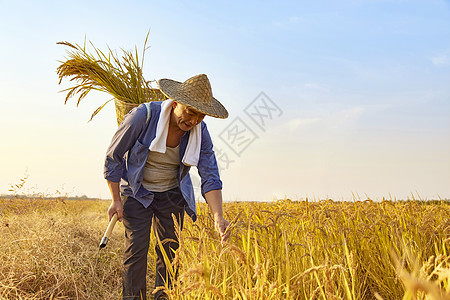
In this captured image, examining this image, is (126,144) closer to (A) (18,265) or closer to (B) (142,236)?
(B) (142,236)

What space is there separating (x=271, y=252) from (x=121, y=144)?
1.44 m

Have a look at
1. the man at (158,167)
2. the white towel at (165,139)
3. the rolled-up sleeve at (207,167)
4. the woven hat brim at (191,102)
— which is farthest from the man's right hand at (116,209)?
the woven hat brim at (191,102)

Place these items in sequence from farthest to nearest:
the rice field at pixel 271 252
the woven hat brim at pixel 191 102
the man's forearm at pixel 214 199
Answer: the man's forearm at pixel 214 199, the woven hat brim at pixel 191 102, the rice field at pixel 271 252

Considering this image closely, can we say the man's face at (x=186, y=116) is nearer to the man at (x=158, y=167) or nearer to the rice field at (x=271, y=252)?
the man at (x=158, y=167)

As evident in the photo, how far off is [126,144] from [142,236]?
2.51 feet

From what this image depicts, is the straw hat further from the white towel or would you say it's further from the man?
the white towel

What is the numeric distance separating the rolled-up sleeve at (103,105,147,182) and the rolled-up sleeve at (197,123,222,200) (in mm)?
527

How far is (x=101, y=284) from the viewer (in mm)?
3627

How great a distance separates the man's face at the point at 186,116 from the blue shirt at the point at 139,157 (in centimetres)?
25

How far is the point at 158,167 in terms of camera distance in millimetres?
2912

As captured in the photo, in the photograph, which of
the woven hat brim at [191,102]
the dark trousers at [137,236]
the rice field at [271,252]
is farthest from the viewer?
the dark trousers at [137,236]

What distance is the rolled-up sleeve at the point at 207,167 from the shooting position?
273 cm

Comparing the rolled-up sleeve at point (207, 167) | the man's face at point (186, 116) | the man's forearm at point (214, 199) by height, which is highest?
the man's face at point (186, 116)

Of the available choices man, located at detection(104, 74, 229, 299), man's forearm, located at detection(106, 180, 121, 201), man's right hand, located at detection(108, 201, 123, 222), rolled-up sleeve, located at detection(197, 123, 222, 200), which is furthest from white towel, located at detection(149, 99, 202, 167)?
man's right hand, located at detection(108, 201, 123, 222)
